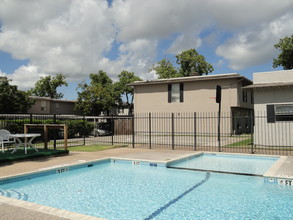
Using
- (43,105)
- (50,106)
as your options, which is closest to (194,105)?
(50,106)

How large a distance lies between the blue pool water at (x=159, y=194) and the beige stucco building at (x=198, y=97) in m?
15.5

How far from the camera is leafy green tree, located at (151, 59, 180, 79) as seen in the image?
158 feet

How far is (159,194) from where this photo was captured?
6.74 m

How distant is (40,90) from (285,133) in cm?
4450

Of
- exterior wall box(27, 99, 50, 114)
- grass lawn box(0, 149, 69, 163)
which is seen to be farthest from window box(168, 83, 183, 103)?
exterior wall box(27, 99, 50, 114)

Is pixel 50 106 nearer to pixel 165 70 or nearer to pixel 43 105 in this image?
pixel 43 105

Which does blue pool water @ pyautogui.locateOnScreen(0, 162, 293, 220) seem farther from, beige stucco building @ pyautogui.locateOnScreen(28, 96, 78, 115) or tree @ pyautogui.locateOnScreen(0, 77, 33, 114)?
beige stucco building @ pyautogui.locateOnScreen(28, 96, 78, 115)

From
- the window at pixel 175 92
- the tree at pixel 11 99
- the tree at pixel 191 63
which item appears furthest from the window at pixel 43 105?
the tree at pixel 191 63

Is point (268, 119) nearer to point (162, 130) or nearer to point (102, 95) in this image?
point (162, 130)

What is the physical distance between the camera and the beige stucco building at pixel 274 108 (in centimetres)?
1398

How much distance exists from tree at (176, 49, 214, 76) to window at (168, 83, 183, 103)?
2167 cm

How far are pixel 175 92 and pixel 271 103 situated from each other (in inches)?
513

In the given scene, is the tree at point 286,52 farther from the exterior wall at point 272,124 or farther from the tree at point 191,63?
the exterior wall at point 272,124

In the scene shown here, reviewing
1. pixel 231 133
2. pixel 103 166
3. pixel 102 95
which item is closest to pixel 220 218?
pixel 103 166
